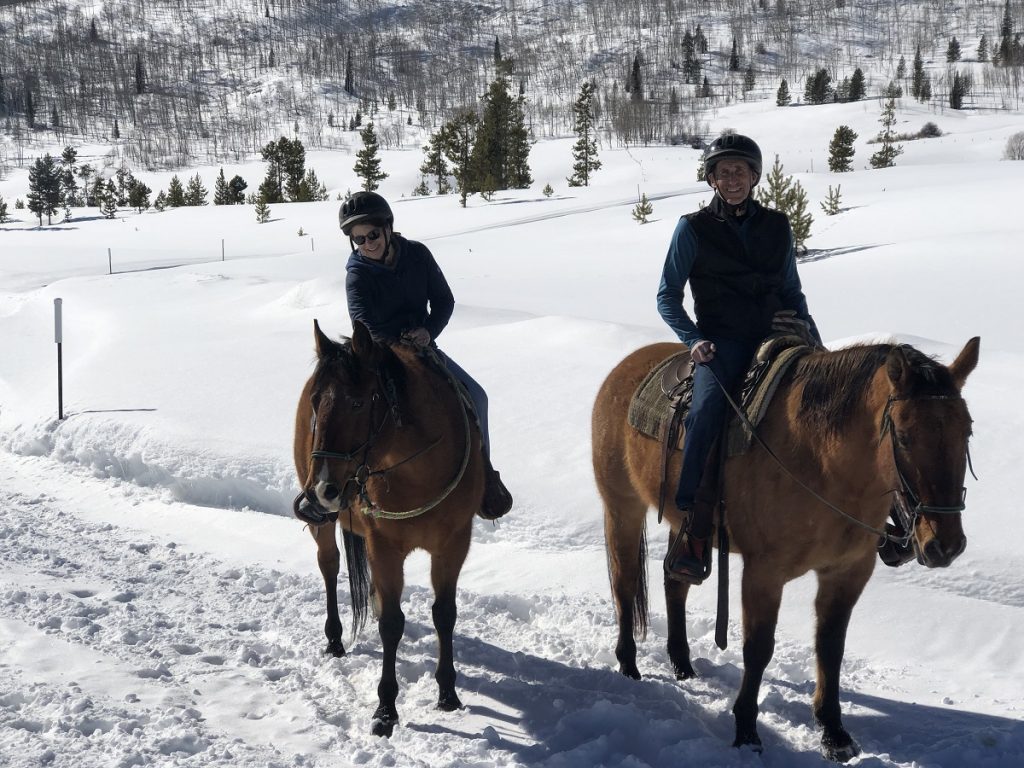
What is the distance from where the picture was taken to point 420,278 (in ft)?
15.3

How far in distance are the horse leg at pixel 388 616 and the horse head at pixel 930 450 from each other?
2356 millimetres

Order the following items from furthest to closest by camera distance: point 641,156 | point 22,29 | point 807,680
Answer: point 22,29
point 641,156
point 807,680

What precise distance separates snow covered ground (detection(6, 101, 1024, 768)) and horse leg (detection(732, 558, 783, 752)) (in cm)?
15

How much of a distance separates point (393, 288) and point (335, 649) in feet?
6.95

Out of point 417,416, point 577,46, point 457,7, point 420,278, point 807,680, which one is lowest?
point 807,680

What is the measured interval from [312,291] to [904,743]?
44.9 ft

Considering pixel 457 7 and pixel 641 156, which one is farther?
pixel 457 7

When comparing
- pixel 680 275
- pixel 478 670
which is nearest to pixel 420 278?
pixel 680 275

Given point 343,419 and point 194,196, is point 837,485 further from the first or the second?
point 194,196

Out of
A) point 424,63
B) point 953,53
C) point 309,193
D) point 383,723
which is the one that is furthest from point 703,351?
point 424,63

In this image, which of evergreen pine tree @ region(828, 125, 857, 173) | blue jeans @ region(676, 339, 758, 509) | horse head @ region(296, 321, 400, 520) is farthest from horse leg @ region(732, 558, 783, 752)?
evergreen pine tree @ region(828, 125, 857, 173)

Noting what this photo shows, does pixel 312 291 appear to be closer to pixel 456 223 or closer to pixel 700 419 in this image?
pixel 700 419

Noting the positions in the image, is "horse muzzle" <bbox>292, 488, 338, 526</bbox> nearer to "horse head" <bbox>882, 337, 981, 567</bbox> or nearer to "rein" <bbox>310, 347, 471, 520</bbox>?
"rein" <bbox>310, 347, 471, 520</bbox>

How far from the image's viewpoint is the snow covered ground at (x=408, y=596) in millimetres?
3699
